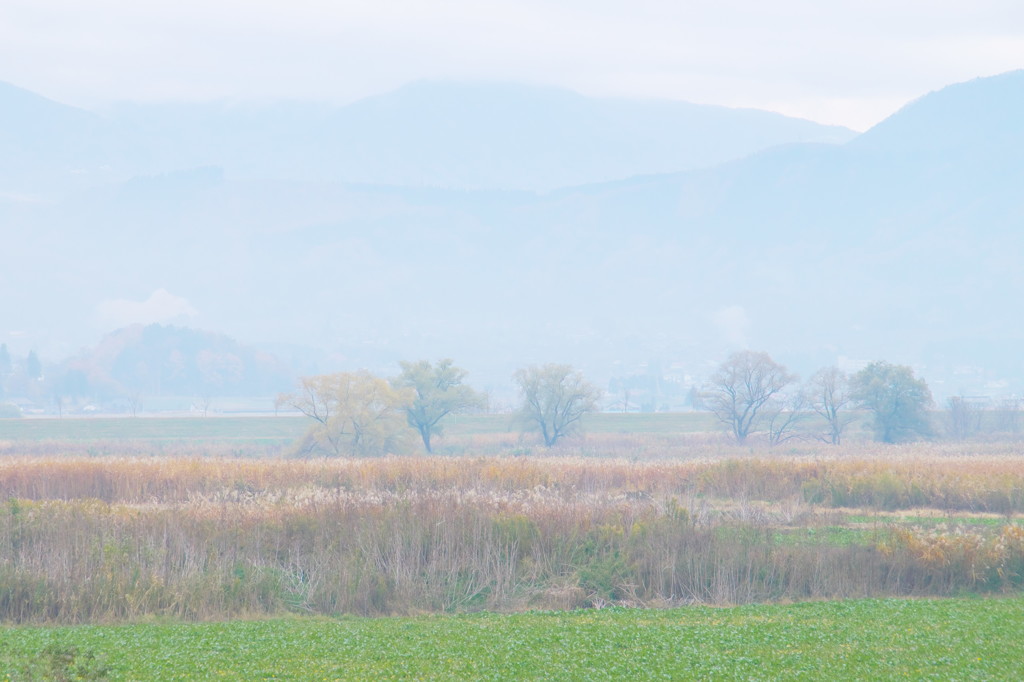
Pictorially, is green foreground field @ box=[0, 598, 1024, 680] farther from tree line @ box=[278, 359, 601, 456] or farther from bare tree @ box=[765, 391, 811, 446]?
bare tree @ box=[765, 391, 811, 446]

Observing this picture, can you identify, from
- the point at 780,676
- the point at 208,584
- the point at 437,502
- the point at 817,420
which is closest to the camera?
the point at 780,676

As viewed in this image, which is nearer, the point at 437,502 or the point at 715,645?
the point at 715,645

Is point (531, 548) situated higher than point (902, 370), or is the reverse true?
point (902, 370)

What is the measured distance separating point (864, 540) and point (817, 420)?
67.3 m

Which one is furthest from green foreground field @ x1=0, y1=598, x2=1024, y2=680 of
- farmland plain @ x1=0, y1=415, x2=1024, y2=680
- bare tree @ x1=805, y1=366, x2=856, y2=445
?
bare tree @ x1=805, y1=366, x2=856, y2=445

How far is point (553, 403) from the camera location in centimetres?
8512

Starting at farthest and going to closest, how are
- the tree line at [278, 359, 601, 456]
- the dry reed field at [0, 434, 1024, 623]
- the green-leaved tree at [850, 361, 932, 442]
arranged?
the green-leaved tree at [850, 361, 932, 442]
the tree line at [278, 359, 601, 456]
the dry reed field at [0, 434, 1024, 623]

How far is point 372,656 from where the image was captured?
56.0 ft

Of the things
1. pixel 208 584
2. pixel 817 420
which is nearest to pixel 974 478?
pixel 208 584

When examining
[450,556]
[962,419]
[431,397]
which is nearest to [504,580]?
[450,556]

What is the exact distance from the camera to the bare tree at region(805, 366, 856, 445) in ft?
283

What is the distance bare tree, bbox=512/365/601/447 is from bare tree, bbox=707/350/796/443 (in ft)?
36.4

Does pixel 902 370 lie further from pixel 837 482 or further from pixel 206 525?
pixel 206 525

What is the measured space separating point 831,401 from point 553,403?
22.7m
